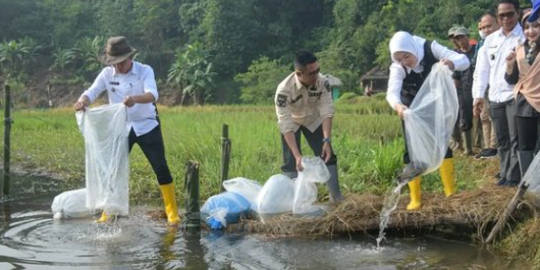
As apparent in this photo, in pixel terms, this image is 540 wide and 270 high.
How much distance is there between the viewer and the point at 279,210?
4293mm

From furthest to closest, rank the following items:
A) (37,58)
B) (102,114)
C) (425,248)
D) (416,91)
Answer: (37,58) → (102,114) → (416,91) → (425,248)

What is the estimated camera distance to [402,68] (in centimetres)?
410

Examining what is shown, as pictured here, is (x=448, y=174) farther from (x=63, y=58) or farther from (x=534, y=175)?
(x=63, y=58)

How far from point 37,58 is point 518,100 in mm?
43528

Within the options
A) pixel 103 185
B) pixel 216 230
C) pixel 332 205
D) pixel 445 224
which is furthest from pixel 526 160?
pixel 103 185

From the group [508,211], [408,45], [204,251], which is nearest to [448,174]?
[508,211]

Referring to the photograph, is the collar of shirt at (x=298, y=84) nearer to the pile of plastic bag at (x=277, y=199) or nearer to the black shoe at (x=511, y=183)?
the pile of plastic bag at (x=277, y=199)

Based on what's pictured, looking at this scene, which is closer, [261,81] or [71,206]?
[71,206]

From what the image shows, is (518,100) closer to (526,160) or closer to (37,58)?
(526,160)

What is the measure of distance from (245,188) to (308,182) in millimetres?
610

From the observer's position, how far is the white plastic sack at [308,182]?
4.18 metres

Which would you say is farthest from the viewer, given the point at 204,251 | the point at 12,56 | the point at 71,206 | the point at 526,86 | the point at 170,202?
the point at 12,56

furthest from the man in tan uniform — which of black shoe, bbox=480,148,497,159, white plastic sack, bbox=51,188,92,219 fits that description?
black shoe, bbox=480,148,497,159

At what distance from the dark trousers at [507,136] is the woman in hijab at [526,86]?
16 cm
